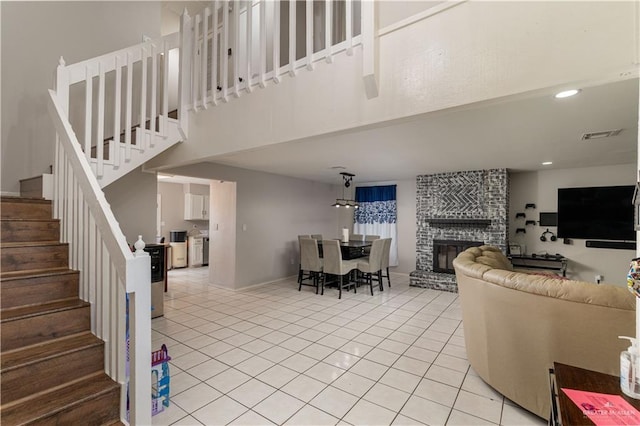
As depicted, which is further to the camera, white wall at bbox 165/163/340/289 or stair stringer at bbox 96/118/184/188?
white wall at bbox 165/163/340/289

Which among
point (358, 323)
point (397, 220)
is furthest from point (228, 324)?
point (397, 220)

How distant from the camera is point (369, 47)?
193cm

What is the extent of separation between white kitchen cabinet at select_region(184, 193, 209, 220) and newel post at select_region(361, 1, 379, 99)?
7.36 metres

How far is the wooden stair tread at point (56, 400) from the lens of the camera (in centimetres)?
143

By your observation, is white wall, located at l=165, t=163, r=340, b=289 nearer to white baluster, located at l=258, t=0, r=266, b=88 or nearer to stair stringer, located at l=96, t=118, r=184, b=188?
stair stringer, located at l=96, t=118, r=184, b=188

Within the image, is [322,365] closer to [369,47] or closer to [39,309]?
[39,309]

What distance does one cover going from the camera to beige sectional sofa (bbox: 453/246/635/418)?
176 centimetres

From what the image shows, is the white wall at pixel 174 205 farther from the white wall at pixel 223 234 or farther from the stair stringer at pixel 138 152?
the stair stringer at pixel 138 152

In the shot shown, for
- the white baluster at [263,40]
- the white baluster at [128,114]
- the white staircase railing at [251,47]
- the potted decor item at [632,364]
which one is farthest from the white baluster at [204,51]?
the potted decor item at [632,364]

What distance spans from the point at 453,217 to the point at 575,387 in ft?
16.1

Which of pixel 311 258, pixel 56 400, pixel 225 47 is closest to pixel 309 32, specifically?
pixel 225 47

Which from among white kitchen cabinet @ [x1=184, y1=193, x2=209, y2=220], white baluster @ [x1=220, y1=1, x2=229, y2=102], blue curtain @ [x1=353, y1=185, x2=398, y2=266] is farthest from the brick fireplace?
white kitchen cabinet @ [x1=184, y1=193, x2=209, y2=220]

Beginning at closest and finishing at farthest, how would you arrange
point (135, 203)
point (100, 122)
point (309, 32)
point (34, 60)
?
1. point (309, 32)
2. point (100, 122)
3. point (34, 60)
4. point (135, 203)

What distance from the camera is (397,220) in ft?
23.5
